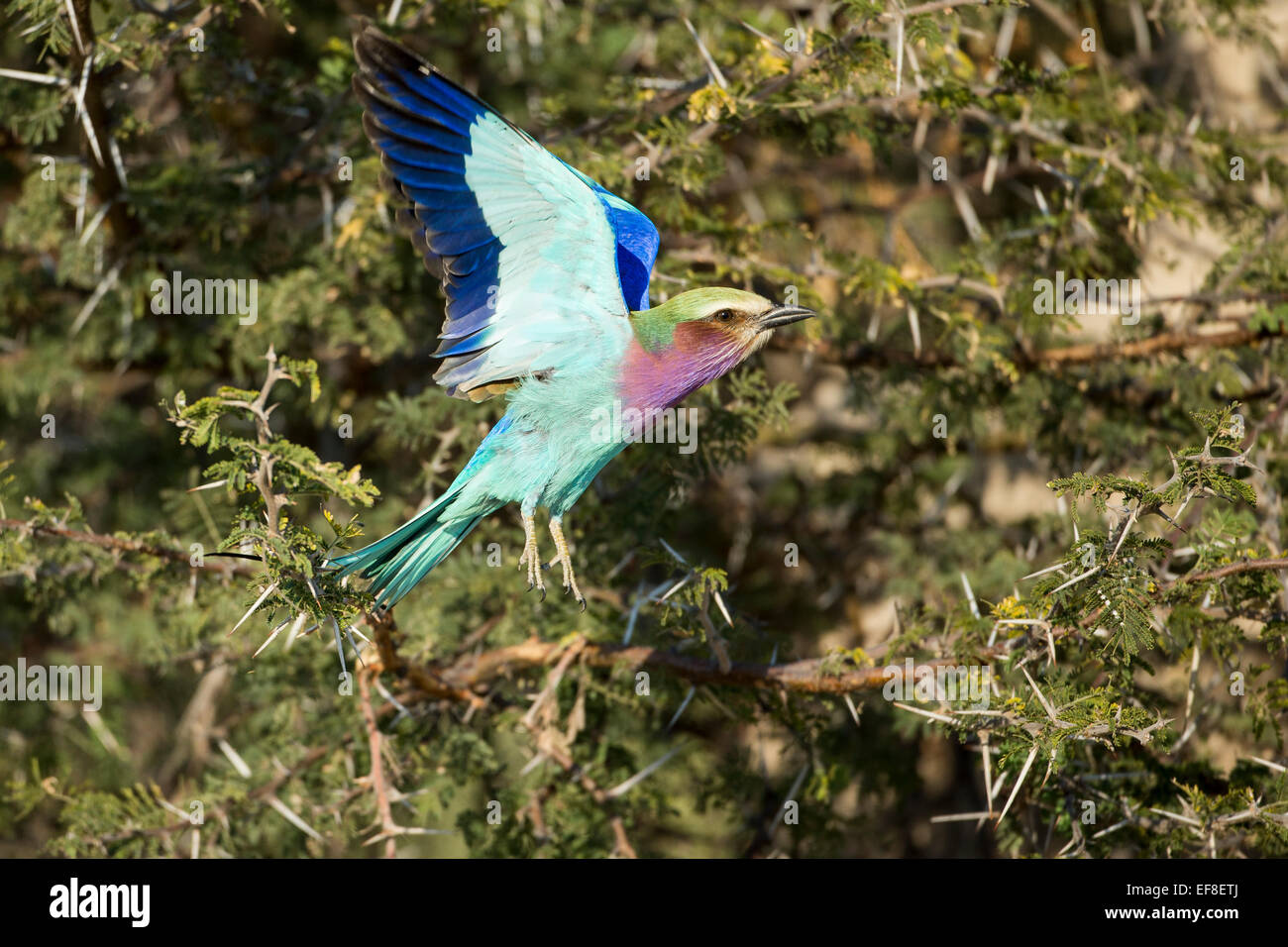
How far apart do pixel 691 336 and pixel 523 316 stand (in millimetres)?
508

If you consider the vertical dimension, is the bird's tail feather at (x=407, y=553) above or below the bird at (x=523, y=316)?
below

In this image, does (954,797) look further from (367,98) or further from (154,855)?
(367,98)

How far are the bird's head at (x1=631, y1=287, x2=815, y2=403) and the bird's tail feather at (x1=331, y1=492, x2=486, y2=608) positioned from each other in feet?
2.37

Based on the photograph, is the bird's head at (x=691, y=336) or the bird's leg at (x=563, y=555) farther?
the bird's leg at (x=563, y=555)

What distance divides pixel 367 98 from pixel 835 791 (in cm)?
279

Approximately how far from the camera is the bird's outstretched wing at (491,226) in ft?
10.6

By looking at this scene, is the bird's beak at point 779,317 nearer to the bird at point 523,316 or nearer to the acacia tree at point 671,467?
the bird at point 523,316

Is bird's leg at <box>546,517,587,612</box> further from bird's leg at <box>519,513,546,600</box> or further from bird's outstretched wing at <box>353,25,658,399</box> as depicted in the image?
bird's outstretched wing at <box>353,25,658,399</box>

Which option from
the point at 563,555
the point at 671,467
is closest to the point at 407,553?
the point at 563,555

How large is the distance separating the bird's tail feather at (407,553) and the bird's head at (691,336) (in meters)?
0.72

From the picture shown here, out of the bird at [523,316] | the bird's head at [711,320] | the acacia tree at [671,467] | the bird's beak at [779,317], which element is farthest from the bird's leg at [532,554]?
the bird's beak at [779,317]

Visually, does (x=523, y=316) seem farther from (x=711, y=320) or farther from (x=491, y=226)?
(x=711, y=320)

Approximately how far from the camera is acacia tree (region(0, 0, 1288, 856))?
3234 millimetres

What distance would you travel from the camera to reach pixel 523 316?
136 inches
